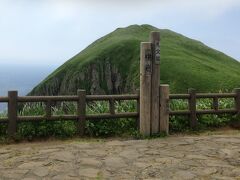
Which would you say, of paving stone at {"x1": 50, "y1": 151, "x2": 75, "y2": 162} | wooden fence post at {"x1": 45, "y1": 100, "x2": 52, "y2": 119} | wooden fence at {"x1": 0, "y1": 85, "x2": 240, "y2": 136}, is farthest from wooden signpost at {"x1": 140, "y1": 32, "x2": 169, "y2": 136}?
paving stone at {"x1": 50, "y1": 151, "x2": 75, "y2": 162}

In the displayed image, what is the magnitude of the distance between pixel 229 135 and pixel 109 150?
400 cm

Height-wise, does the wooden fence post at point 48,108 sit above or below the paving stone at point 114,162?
above

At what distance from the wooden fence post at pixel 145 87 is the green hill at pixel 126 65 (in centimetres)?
3185

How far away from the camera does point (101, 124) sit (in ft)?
41.0

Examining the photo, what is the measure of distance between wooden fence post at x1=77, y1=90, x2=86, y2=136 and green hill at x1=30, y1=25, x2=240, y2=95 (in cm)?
3216

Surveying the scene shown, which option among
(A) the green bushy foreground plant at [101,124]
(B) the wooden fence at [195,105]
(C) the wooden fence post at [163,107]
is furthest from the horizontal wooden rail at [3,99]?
(B) the wooden fence at [195,105]

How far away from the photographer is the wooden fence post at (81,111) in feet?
39.4

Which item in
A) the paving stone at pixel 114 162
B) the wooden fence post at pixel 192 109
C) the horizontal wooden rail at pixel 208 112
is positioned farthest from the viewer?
the wooden fence post at pixel 192 109

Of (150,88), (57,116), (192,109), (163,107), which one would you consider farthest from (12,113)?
(192,109)

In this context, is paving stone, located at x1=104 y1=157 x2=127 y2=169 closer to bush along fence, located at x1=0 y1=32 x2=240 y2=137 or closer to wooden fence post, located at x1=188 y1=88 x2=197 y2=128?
bush along fence, located at x1=0 y1=32 x2=240 y2=137

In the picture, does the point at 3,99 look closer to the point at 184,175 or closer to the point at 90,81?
the point at 184,175

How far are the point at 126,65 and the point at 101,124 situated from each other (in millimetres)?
47426

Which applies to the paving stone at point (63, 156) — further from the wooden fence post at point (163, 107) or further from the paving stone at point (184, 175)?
the wooden fence post at point (163, 107)

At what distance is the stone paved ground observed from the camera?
27.0 ft
